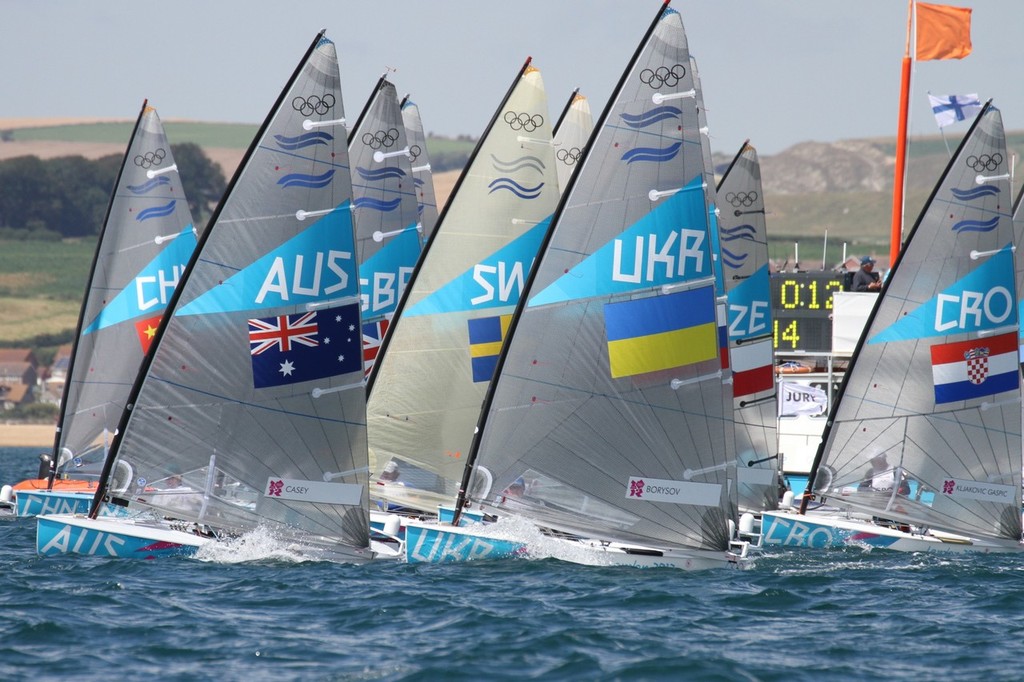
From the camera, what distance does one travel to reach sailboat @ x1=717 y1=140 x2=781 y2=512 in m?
32.5

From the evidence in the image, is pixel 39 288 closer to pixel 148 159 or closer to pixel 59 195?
pixel 59 195

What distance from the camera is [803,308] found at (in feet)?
126

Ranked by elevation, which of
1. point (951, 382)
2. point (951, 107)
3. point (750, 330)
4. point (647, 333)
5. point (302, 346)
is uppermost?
point (951, 107)

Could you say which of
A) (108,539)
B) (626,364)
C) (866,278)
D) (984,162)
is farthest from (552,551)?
(866,278)

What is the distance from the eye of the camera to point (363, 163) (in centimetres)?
2981

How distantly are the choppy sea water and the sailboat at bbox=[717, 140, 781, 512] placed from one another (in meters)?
9.71

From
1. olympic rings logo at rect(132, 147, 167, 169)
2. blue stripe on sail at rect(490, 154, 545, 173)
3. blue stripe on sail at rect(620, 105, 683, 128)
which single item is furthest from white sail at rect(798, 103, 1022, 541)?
olympic rings logo at rect(132, 147, 167, 169)

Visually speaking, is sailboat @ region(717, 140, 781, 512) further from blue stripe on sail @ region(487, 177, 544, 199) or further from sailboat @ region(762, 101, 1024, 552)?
blue stripe on sail @ region(487, 177, 544, 199)

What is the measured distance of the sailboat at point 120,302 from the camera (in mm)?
30344

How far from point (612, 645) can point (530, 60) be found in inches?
551

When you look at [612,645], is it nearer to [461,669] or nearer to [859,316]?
[461,669]

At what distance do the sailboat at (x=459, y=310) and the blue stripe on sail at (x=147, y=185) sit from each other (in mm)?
7551

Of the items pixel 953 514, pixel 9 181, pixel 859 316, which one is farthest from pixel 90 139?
pixel 953 514

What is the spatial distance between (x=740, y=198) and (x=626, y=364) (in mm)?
13989
